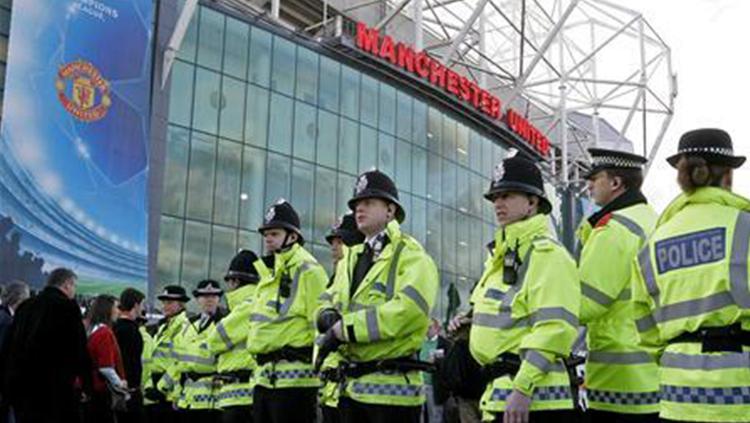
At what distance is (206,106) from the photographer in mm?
25000

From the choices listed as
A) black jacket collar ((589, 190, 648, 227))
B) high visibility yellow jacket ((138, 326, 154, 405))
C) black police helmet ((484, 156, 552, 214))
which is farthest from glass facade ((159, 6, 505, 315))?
black jacket collar ((589, 190, 648, 227))

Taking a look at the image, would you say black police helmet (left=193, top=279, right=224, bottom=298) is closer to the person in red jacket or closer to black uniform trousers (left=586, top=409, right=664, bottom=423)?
the person in red jacket

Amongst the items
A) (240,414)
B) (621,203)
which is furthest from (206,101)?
(621,203)

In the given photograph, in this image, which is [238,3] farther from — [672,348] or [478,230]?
[672,348]

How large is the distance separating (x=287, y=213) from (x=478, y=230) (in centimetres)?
3045

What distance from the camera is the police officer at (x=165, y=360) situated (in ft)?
32.2

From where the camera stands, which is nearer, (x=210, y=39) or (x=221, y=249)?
(x=221, y=249)

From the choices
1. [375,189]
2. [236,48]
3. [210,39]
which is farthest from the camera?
[236,48]

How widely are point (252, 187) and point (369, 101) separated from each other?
22.1ft

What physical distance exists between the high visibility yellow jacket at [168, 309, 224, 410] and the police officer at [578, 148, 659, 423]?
15.2 ft

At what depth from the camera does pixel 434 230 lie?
33.4 meters

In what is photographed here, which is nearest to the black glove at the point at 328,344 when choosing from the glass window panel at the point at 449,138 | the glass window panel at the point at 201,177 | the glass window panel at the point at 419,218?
the glass window panel at the point at 201,177

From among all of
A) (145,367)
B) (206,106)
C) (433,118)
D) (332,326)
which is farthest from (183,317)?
(433,118)

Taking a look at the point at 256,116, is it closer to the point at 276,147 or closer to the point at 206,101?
the point at 276,147
